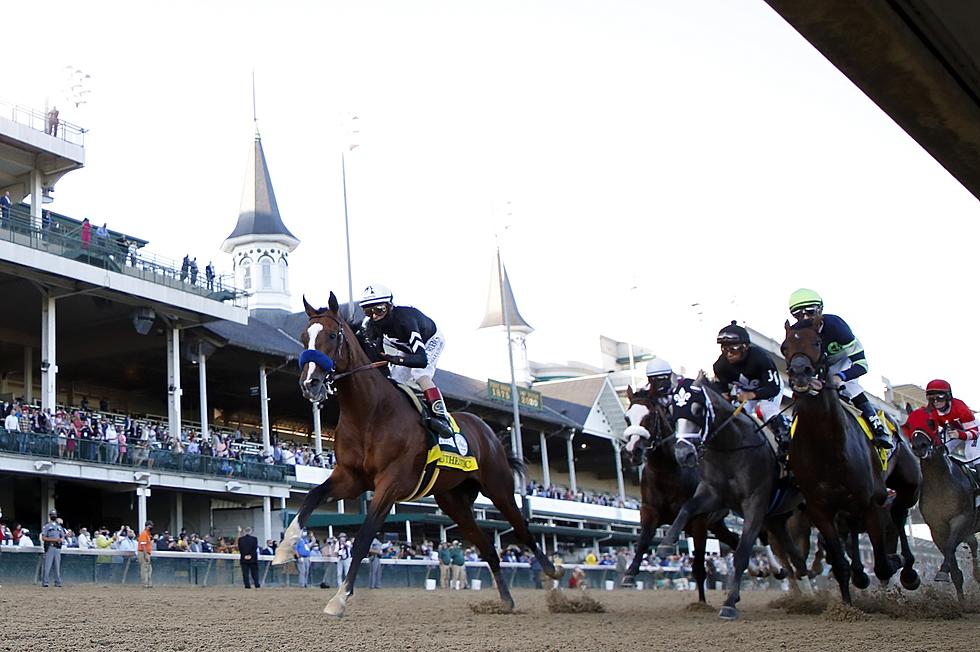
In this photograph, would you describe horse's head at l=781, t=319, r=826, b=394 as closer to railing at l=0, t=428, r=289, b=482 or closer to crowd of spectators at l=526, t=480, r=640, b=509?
railing at l=0, t=428, r=289, b=482

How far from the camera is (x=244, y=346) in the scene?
35719 millimetres

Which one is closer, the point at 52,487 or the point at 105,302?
the point at 52,487

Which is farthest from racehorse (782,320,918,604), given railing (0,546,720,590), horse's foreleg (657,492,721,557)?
railing (0,546,720,590)

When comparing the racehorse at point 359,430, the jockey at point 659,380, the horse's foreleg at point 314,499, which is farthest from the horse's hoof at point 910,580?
the horse's foreleg at point 314,499

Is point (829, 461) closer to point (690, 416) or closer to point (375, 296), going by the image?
point (690, 416)

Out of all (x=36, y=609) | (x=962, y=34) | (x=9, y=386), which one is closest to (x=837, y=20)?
(x=962, y=34)

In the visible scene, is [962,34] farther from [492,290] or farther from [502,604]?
[492,290]

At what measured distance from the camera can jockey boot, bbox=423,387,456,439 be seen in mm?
10453

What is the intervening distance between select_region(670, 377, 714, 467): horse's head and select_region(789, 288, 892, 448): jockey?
1.18 m

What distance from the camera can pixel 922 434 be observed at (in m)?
11.6

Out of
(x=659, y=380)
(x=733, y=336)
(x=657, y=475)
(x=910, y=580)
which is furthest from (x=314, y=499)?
(x=910, y=580)

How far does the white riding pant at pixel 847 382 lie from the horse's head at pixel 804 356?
76 centimetres

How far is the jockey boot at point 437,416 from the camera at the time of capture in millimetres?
10453

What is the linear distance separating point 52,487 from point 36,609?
63.3 feet
